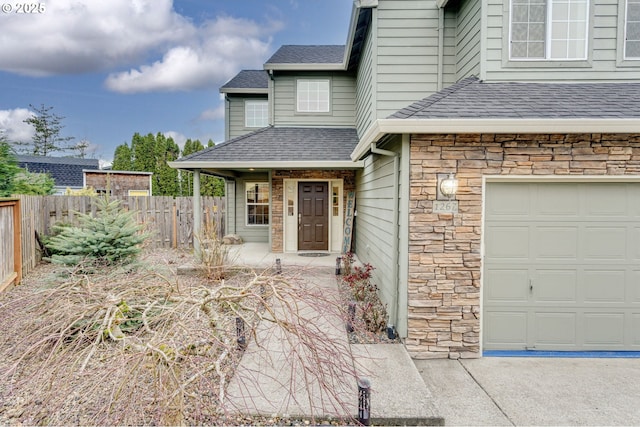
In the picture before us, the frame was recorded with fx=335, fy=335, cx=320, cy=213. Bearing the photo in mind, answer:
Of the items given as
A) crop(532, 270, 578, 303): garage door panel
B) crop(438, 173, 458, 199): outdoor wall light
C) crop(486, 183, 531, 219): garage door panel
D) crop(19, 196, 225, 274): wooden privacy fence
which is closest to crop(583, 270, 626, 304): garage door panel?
crop(532, 270, 578, 303): garage door panel

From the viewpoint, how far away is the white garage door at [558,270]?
13.3 feet

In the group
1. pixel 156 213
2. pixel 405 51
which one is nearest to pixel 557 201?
pixel 405 51

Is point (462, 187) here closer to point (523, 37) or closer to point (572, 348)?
point (572, 348)

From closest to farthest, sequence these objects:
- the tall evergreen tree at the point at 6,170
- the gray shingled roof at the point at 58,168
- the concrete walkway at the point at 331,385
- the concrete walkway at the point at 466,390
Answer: the concrete walkway at the point at 331,385
the concrete walkway at the point at 466,390
the tall evergreen tree at the point at 6,170
the gray shingled roof at the point at 58,168

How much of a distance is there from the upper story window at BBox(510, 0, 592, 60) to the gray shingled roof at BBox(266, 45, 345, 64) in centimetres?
565

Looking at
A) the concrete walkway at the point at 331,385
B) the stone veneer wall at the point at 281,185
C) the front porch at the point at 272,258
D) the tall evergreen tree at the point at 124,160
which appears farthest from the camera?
the tall evergreen tree at the point at 124,160

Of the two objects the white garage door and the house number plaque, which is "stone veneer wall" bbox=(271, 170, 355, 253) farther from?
the white garage door

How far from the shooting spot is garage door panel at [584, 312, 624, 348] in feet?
13.4

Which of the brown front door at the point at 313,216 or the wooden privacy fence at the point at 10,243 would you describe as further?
the brown front door at the point at 313,216

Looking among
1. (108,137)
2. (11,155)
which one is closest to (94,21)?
(11,155)

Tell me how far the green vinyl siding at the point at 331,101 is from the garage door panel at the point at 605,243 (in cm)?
688

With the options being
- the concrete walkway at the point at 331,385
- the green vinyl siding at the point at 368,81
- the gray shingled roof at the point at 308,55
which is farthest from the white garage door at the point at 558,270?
the gray shingled roof at the point at 308,55

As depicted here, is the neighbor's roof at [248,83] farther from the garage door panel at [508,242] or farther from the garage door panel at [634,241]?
the garage door panel at [634,241]

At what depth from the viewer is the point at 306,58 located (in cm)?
1045
